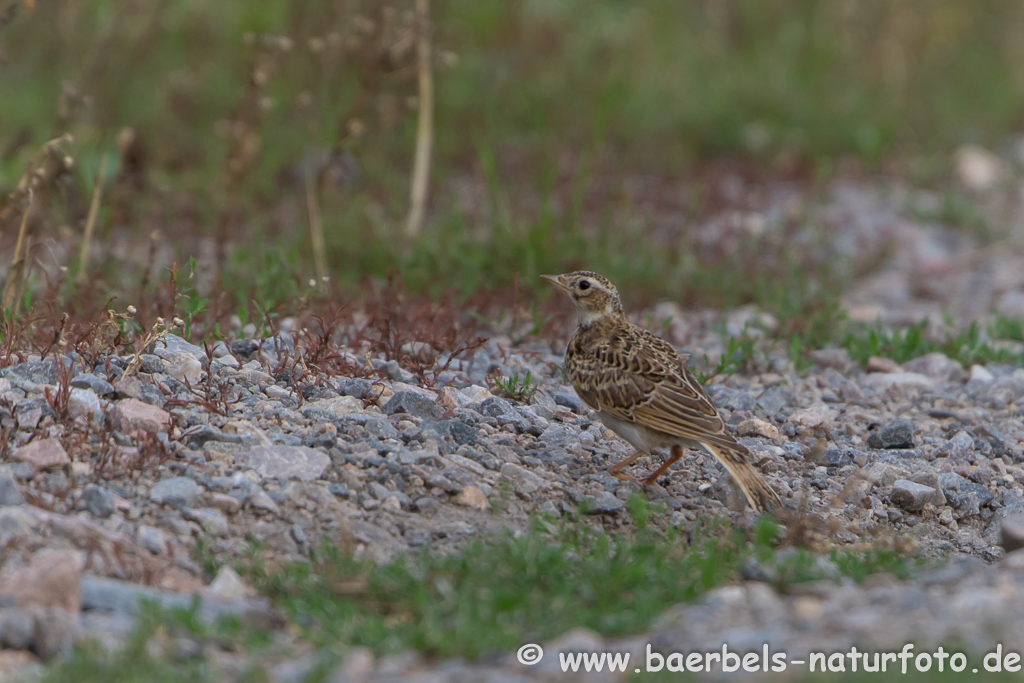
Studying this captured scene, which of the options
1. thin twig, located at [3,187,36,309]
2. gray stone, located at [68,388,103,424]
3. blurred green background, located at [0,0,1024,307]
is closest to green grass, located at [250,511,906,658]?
gray stone, located at [68,388,103,424]

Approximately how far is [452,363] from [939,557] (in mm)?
2378

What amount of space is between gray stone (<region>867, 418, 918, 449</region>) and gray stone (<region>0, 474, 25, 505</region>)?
343 centimetres

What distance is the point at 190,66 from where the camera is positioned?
A: 1079 centimetres

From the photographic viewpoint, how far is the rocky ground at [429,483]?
3.37m

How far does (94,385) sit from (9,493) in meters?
0.77

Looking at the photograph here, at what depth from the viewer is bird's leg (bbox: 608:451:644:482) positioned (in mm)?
4773

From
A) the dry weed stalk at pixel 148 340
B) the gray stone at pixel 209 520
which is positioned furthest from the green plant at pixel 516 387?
the gray stone at pixel 209 520

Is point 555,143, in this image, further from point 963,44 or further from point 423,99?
point 963,44

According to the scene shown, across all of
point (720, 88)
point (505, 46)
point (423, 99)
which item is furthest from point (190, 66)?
point (720, 88)

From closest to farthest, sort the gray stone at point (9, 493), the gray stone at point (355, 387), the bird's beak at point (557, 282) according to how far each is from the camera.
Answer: the gray stone at point (9, 493)
the gray stone at point (355, 387)
the bird's beak at point (557, 282)

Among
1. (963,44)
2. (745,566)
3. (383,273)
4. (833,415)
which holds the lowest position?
(745,566)

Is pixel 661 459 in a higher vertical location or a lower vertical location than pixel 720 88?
lower

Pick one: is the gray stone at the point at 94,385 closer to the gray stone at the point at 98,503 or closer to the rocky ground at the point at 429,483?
the rocky ground at the point at 429,483

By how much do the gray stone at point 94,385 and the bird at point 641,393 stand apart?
184 cm
